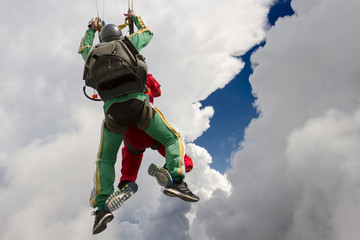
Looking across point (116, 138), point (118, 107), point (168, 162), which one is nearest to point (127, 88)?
point (118, 107)

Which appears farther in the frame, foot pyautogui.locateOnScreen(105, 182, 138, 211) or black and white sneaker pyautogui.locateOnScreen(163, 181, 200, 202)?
foot pyautogui.locateOnScreen(105, 182, 138, 211)

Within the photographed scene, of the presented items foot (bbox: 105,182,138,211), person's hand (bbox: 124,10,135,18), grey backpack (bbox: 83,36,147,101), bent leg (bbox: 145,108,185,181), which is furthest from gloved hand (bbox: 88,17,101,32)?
foot (bbox: 105,182,138,211)

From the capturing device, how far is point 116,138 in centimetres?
473

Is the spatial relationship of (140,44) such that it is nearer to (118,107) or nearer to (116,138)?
(118,107)

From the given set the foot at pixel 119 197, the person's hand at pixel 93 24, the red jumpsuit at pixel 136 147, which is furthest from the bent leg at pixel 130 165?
the person's hand at pixel 93 24

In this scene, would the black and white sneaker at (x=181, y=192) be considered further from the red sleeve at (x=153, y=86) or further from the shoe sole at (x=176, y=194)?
the red sleeve at (x=153, y=86)

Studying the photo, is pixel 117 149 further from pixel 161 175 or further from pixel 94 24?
pixel 94 24

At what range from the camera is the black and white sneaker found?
4.17 metres

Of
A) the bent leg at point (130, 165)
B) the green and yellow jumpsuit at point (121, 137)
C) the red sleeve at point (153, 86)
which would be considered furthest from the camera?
the bent leg at point (130, 165)

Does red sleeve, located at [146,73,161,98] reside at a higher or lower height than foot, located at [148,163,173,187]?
higher

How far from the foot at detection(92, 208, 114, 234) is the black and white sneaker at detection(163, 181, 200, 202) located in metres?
1.02

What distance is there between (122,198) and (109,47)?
2.59m

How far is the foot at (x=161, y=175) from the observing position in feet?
14.1

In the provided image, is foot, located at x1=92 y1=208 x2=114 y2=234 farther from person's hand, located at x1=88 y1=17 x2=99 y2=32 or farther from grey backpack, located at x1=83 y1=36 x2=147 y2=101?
person's hand, located at x1=88 y1=17 x2=99 y2=32
